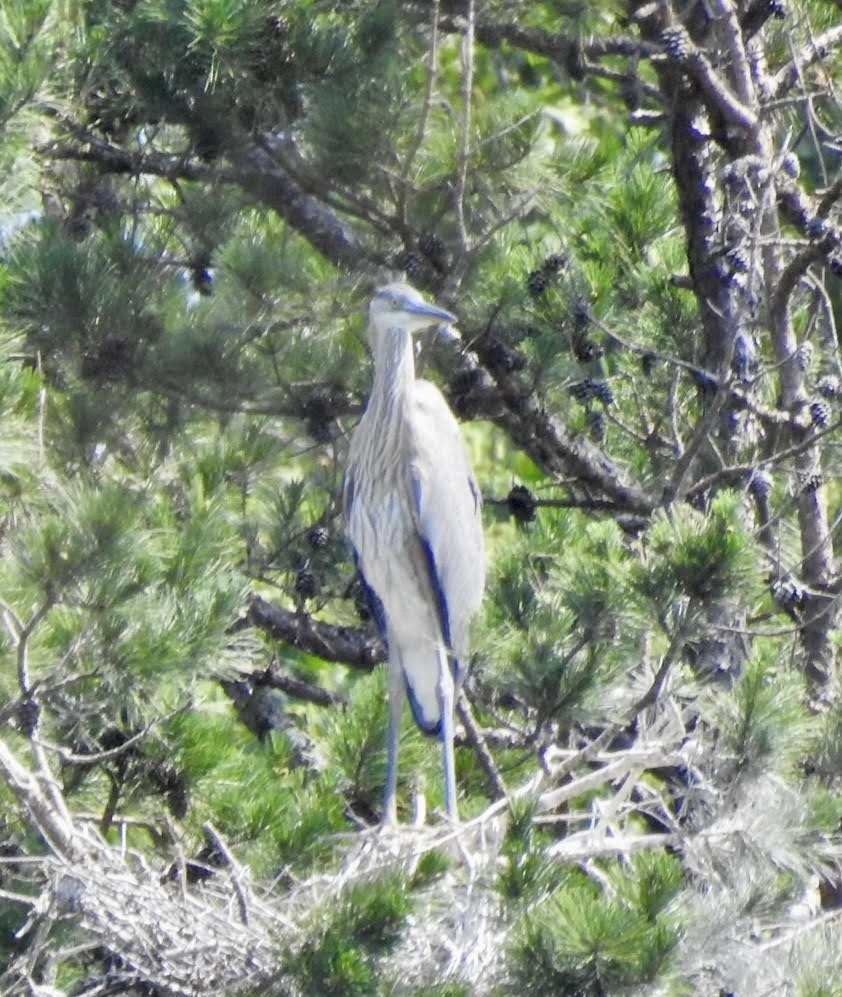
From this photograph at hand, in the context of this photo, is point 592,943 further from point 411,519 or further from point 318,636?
point 318,636

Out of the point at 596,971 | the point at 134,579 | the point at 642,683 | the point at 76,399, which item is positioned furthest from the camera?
the point at 76,399

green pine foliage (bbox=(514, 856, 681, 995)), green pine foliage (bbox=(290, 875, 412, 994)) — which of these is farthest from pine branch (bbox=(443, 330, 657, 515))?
green pine foliage (bbox=(290, 875, 412, 994))

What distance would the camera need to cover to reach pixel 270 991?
3102 millimetres

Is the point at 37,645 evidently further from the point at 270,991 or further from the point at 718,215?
the point at 718,215

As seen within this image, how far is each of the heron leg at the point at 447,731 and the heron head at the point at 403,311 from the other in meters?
0.67

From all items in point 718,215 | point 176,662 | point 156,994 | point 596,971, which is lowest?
point 156,994

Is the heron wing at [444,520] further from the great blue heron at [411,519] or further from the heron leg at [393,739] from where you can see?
the heron leg at [393,739]

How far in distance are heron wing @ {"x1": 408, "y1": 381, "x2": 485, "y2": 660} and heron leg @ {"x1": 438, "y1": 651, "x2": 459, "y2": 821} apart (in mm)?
105

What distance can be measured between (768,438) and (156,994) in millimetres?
2097

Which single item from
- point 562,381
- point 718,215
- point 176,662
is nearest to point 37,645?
point 176,662

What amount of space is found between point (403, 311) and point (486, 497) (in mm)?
987

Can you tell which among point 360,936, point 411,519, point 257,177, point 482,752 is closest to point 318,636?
point 411,519

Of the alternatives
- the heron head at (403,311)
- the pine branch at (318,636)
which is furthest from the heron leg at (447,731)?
the heron head at (403,311)

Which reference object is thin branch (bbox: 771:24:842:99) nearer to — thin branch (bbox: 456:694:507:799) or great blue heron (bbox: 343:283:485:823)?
great blue heron (bbox: 343:283:485:823)
